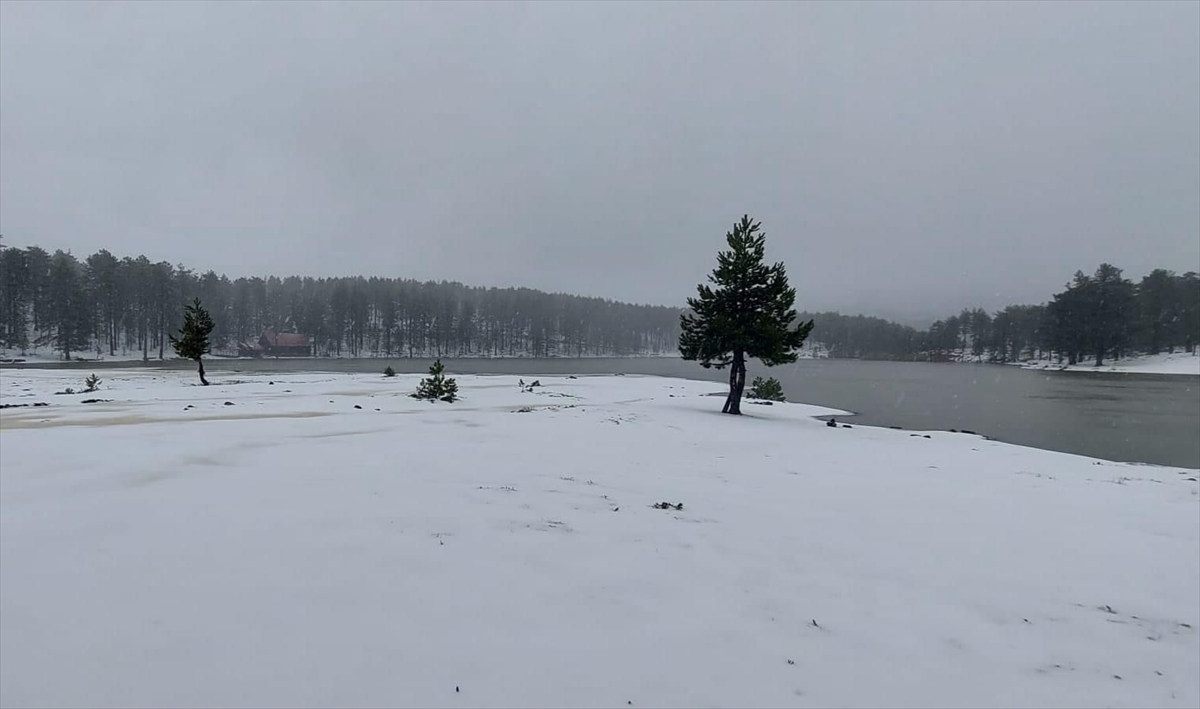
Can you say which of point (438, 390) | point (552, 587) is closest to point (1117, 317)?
point (438, 390)

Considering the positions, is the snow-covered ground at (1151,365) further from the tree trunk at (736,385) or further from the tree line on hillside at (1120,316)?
the tree trunk at (736,385)

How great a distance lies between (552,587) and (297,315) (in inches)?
4891

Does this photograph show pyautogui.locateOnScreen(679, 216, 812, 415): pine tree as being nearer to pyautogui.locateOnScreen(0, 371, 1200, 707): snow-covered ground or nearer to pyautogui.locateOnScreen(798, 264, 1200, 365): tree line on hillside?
pyautogui.locateOnScreen(0, 371, 1200, 707): snow-covered ground

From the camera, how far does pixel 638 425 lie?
17078 mm

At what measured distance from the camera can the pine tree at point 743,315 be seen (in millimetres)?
22891

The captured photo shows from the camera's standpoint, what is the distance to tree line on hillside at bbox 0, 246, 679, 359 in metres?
70.5

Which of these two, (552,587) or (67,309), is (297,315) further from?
(552,587)

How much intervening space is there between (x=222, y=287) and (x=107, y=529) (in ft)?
Answer: 424

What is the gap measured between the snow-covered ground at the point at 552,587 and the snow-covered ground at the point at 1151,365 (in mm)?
98022

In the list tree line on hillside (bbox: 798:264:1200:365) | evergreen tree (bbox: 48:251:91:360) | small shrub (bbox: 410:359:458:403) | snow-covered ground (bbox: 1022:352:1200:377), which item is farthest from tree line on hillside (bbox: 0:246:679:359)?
snow-covered ground (bbox: 1022:352:1200:377)

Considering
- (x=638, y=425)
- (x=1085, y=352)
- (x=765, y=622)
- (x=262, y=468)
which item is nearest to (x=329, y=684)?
(x=765, y=622)

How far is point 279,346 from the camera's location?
97812 millimetres

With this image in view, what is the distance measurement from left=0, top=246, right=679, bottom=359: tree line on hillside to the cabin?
276 cm

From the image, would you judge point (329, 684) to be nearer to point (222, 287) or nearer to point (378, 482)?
point (378, 482)
